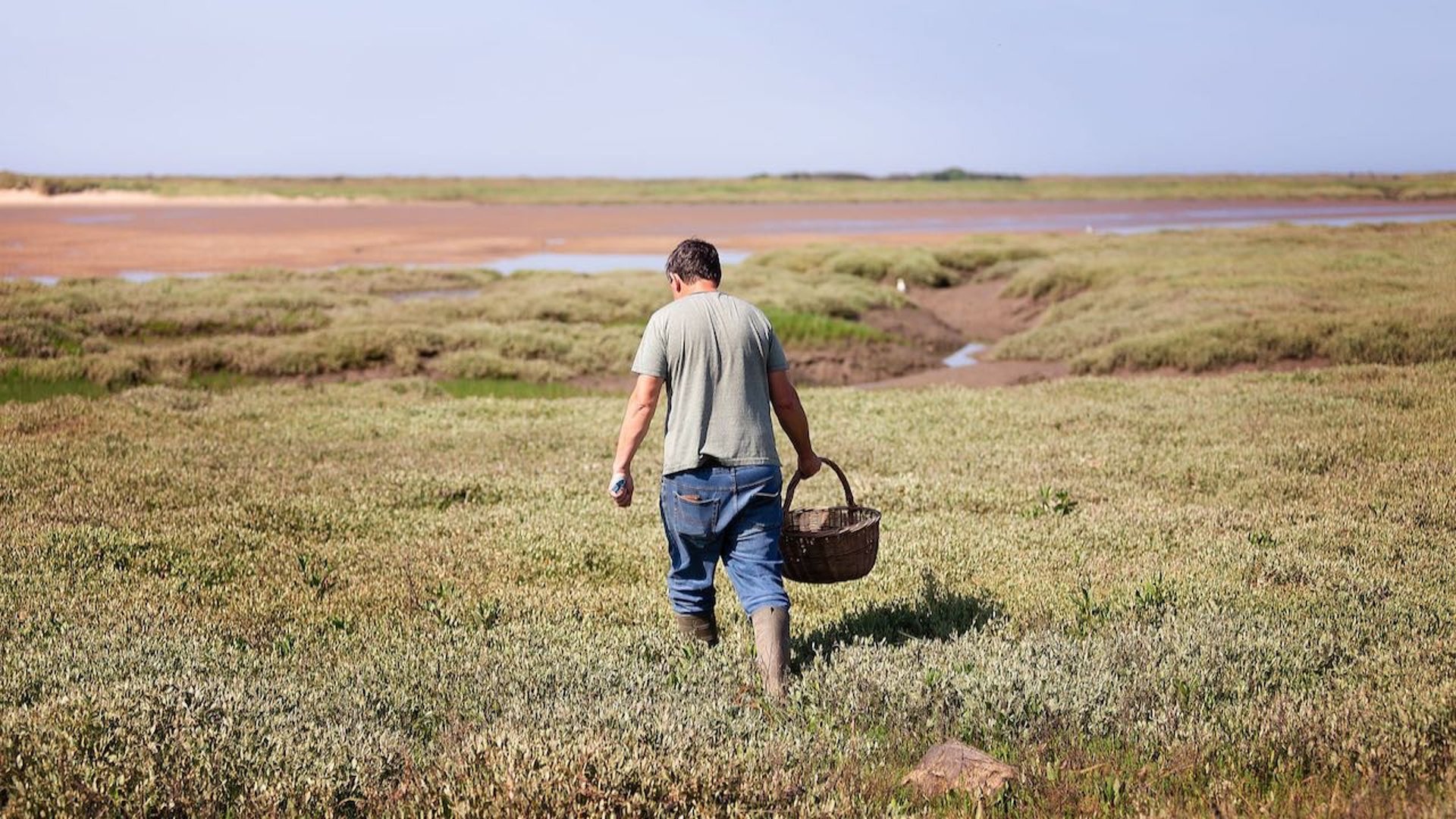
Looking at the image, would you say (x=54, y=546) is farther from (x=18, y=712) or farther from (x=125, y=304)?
(x=125, y=304)

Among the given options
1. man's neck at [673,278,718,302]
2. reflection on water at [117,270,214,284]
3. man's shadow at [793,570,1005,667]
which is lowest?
man's shadow at [793,570,1005,667]

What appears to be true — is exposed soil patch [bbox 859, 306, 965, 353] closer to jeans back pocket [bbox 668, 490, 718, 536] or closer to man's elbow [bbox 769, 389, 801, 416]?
man's elbow [bbox 769, 389, 801, 416]

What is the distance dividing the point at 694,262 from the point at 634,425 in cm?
91

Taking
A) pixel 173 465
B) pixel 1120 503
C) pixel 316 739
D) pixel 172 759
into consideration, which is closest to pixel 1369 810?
pixel 316 739

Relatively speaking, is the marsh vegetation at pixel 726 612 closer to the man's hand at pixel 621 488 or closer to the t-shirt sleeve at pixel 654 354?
the man's hand at pixel 621 488

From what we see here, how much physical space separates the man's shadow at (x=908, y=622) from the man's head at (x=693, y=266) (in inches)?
91.8

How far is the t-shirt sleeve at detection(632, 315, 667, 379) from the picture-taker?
6.11 meters

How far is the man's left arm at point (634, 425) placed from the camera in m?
6.11

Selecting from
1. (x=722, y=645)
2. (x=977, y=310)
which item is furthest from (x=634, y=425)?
(x=977, y=310)

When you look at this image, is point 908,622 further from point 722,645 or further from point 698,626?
point 698,626

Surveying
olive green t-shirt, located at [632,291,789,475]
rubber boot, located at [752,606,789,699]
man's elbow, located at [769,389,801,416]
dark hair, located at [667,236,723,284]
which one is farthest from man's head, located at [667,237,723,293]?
rubber boot, located at [752,606,789,699]

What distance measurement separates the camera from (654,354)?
241 inches

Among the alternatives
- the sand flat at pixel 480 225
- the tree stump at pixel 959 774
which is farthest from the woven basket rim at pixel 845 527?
the sand flat at pixel 480 225


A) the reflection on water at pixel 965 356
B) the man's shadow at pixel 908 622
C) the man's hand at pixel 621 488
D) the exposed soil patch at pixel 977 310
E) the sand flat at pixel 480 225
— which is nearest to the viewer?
the man's hand at pixel 621 488
